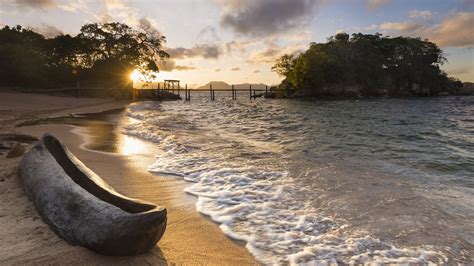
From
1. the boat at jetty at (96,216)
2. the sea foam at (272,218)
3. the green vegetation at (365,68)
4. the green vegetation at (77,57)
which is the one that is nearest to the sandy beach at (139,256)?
the boat at jetty at (96,216)

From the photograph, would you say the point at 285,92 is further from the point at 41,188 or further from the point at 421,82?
the point at 41,188

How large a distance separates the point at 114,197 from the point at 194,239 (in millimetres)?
992

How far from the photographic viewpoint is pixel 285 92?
59094mm

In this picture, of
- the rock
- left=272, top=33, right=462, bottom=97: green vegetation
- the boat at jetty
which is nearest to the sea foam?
the boat at jetty

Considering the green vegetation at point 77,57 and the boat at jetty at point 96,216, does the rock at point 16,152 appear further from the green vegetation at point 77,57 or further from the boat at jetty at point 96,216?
the green vegetation at point 77,57

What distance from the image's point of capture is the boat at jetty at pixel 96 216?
9.15ft

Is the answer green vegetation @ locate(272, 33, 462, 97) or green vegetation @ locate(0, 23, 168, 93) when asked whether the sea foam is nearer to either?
green vegetation @ locate(0, 23, 168, 93)

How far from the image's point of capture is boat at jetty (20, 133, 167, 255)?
2.79 m

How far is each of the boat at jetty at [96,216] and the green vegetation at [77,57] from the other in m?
34.2

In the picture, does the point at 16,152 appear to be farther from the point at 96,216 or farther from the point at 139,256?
the point at 139,256

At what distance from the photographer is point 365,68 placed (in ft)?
189

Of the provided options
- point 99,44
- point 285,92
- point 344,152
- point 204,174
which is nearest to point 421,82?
point 285,92

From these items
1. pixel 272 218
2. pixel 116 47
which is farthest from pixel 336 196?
pixel 116 47

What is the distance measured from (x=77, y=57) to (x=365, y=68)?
153 feet
